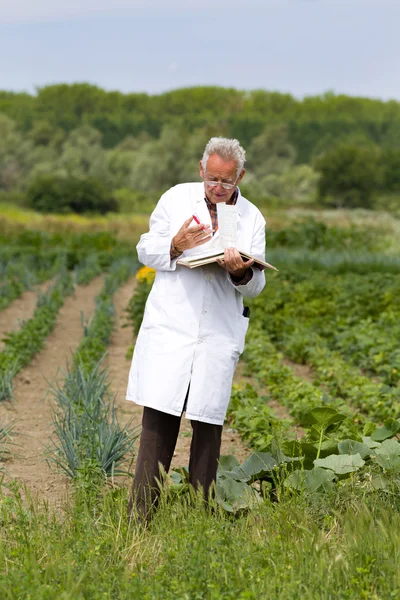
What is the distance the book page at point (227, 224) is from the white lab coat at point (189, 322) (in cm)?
8

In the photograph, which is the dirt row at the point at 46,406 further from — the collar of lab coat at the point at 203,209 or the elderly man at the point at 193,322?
the collar of lab coat at the point at 203,209

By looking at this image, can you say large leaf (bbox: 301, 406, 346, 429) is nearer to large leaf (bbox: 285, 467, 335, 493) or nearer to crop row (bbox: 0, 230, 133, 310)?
large leaf (bbox: 285, 467, 335, 493)

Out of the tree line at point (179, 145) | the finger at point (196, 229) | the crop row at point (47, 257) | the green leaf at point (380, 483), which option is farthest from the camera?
the tree line at point (179, 145)

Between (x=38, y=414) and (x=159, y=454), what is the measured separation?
2763mm

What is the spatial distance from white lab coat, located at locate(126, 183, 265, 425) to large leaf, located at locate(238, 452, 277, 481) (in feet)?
1.55

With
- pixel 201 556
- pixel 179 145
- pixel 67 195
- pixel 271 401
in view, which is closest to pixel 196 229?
pixel 201 556

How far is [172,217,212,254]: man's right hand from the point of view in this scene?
345 centimetres

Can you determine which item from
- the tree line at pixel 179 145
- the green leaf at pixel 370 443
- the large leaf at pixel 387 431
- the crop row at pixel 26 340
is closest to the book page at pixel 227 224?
the green leaf at pixel 370 443

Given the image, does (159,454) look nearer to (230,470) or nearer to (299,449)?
(230,470)

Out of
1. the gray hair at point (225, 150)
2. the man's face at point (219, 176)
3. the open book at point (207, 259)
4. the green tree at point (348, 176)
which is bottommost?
the open book at point (207, 259)

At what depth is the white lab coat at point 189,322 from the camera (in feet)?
11.5

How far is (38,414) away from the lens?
245 inches

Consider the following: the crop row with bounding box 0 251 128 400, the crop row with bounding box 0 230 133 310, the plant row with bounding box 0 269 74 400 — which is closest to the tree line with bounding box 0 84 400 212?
the crop row with bounding box 0 230 133 310

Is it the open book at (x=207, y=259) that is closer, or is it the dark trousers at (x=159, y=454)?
the open book at (x=207, y=259)
